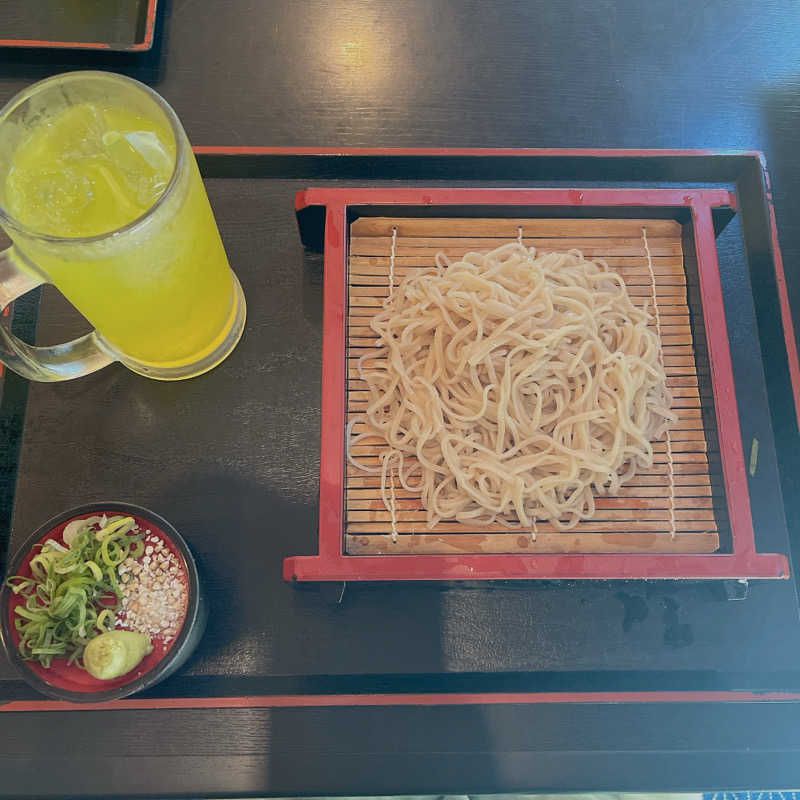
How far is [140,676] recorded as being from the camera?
3.90 feet

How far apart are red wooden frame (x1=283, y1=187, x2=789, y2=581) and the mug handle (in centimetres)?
43

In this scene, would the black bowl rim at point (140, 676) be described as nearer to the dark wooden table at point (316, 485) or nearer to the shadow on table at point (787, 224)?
the dark wooden table at point (316, 485)

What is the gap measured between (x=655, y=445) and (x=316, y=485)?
2.31 feet

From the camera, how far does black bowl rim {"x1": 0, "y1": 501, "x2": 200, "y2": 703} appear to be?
117 cm

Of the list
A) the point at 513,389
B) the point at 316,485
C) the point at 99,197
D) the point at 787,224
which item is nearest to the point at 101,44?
the point at 99,197

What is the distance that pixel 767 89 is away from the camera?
5.74ft

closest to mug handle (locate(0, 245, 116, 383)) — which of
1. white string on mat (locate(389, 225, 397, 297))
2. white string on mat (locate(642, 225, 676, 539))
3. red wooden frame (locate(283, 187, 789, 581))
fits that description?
red wooden frame (locate(283, 187, 789, 581))

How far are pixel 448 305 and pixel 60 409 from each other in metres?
0.87

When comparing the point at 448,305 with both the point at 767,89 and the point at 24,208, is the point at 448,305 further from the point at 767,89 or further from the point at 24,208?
the point at 767,89

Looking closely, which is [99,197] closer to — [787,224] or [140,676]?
[140,676]

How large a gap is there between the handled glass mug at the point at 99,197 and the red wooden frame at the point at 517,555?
1.08 ft

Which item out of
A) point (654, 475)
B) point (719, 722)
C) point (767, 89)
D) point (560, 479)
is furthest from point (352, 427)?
point (767, 89)

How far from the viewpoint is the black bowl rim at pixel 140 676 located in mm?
1167

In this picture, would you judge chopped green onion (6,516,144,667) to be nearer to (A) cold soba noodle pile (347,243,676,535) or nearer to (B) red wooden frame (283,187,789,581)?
(B) red wooden frame (283,187,789,581)
